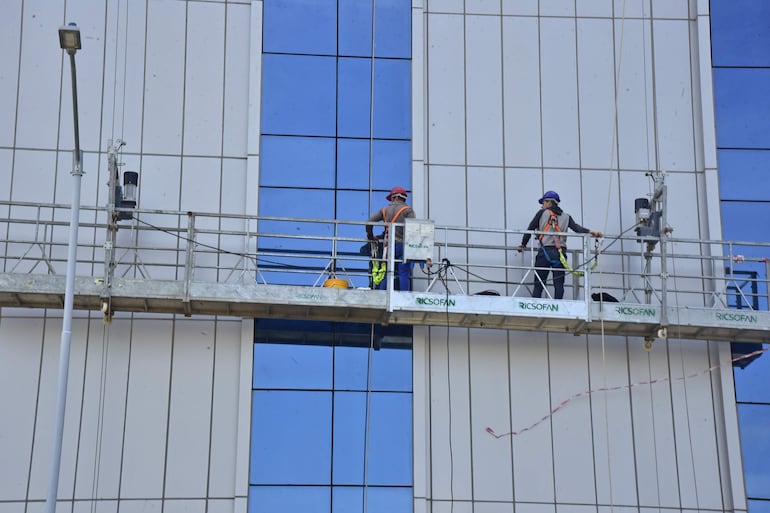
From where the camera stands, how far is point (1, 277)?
1962 cm

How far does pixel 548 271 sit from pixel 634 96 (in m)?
3.96

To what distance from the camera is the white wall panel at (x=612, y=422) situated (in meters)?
20.8

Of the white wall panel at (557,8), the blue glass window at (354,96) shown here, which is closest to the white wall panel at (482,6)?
the white wall panel at (557,8)

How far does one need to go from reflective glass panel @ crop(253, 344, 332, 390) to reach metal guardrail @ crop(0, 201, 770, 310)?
1.15 m

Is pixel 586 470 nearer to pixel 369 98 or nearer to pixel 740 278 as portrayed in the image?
pixel 740 278

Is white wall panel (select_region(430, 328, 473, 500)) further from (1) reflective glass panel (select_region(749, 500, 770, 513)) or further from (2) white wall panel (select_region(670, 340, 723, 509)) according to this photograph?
(1) reflective glass panel (select_region(749, 500, 770, 513))

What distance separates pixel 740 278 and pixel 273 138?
8.47 m

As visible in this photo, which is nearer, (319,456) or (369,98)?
(319,456)

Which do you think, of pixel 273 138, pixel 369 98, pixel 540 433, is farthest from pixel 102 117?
pixel 540 433

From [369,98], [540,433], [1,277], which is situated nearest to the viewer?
[1,277]

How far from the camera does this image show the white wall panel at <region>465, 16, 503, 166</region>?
22.3m

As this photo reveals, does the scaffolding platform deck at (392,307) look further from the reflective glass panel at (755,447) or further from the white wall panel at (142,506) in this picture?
the white wall panel at (142,506)

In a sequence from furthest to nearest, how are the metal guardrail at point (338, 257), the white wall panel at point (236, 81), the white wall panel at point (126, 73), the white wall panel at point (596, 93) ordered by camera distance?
the white wall panel at point (596, 93)
the white wall panel at point (236, 81)
the white wall panel at point (126, 73)
the metal guardrail at point (338, 257)

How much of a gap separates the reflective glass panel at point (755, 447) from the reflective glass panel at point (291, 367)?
7.05 m
